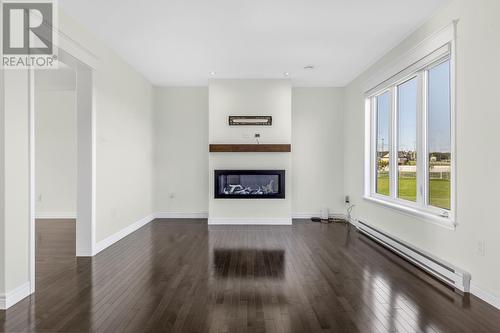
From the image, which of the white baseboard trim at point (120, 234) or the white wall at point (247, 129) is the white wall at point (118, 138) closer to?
the white baseboard trim at point (120, 234)

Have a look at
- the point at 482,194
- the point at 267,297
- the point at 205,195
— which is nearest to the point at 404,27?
the point at 482,194

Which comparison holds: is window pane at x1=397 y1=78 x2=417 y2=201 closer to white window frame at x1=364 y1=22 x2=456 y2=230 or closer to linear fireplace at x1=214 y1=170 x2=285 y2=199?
white window frame at x1=364 y1=22 x2=456 y2=230

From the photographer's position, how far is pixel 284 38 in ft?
13.5

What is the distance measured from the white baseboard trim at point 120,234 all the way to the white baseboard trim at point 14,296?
1.29m

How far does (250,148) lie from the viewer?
6078mm

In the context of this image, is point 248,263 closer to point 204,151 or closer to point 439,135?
point 439,135

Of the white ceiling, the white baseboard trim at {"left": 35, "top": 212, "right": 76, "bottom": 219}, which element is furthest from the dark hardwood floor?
the white ceiling

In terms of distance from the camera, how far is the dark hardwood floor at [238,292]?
90.1 inches

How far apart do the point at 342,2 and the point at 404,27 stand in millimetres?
1076

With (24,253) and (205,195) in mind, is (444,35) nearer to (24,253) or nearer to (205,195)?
(24,253)

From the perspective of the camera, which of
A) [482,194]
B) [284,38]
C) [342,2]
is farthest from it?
[284,38]

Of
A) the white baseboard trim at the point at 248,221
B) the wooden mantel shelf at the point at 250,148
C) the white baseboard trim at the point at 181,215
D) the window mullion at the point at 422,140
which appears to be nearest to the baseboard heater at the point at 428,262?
the window mullion at the point at 422,140

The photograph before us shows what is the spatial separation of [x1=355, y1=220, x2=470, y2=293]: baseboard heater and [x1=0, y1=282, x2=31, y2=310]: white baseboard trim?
12.8ft

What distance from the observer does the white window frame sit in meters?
3.14
